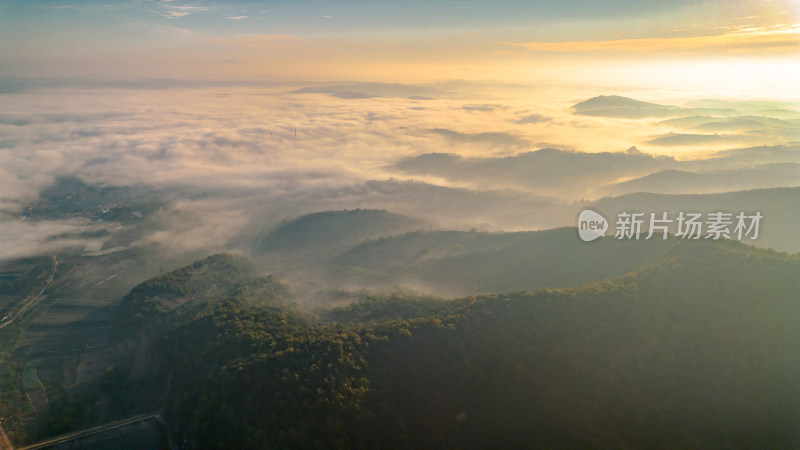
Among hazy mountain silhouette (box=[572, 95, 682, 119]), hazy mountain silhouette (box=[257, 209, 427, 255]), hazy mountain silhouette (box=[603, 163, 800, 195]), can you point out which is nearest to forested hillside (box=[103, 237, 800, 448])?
hazy mountain silhouette (box=[257, 209, 427, 255])

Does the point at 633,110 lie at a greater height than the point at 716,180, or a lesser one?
greater

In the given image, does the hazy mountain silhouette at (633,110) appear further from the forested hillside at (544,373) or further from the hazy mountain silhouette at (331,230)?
the forested hillside at (544,373)

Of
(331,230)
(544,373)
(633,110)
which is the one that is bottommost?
(331,230)

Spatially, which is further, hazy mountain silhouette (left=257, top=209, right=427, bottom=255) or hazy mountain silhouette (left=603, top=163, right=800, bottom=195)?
hazy mountain silhouette (left=603, top=163, right=800, bottom=195)

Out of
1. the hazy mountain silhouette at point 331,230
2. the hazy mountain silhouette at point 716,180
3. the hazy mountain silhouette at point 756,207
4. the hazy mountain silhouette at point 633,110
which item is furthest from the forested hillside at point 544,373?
the hazy mountain silhouette at point 633,110

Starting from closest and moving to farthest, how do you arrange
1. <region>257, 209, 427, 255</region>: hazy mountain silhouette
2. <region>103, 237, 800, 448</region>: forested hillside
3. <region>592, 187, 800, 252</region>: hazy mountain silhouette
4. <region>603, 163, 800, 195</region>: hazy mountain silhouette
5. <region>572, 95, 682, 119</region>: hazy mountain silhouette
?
<region>103, 237, 800, 448</region>: forested hillside, <region>592, 187, 800, 252</region>: hazy mountain silhouette, <region>257, 209, 427, 255</region>: hazy mountain silhouette, <region>603, 163, 800, 195</region>: hazy mountain silhouette, <region>572, 95, 682, 119</region>: hazy mountain silhouette

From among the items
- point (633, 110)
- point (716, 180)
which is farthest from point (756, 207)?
point (633, 110)

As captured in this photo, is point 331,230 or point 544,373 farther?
point 331,230

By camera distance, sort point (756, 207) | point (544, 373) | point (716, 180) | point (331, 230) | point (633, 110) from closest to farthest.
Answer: point (544, 373) → point (756, 207) → point (331, 230) → point (716, 180) → point (633, 110)

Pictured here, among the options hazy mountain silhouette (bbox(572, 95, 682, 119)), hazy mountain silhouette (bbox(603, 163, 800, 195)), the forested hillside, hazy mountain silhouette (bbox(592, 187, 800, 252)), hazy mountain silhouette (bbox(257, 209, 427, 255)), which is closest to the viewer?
the forested hillside

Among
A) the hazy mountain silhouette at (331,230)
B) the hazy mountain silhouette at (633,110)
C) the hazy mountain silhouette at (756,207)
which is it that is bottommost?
the hazy mountain silhouette at (331,230)

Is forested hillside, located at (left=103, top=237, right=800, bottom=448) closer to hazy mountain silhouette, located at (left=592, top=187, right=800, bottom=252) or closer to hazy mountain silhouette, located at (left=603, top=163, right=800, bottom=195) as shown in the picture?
hazy mountain silhouette, located at (left=592, top=187, right=800, bottom=252)

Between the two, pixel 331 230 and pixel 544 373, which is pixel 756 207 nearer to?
pixel 544 373
